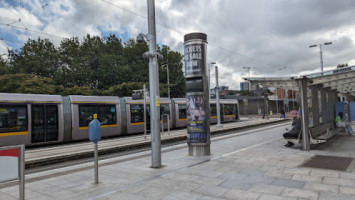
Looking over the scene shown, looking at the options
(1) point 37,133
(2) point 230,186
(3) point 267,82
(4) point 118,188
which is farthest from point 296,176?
(1) point 37,133

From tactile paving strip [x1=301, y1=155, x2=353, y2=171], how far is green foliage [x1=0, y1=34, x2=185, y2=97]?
20869 mm

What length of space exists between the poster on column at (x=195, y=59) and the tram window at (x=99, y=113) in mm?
7467

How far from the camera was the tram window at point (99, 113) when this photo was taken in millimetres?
13461

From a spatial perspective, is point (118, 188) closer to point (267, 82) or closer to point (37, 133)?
point (267, 82)

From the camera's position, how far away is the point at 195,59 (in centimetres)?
870

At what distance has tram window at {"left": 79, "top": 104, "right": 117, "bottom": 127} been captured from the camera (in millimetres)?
Answer: 13461

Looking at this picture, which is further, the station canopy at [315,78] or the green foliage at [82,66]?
the green foliage at [82,66]

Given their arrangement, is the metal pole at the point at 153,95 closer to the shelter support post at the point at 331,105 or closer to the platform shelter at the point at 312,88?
the platform shelter at the point at 312,88

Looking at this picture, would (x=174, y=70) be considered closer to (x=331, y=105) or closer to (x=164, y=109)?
(x=164, y=109)

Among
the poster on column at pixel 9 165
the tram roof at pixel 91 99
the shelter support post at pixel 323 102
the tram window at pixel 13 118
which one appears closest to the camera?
the poster on column at pixel 9 165

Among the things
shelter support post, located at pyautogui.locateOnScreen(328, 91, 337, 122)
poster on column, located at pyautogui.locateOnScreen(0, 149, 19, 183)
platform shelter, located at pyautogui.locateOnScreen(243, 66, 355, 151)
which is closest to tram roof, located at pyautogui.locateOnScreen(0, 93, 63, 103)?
poster on column, located at pyautogui.locateOnScreen(0, 149, 19, 183)

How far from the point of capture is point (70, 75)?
92.7 ft

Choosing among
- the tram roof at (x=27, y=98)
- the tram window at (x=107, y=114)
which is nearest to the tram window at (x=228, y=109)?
the tram window at (x=107, y=114)

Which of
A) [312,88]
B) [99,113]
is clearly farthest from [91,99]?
[312,88]
